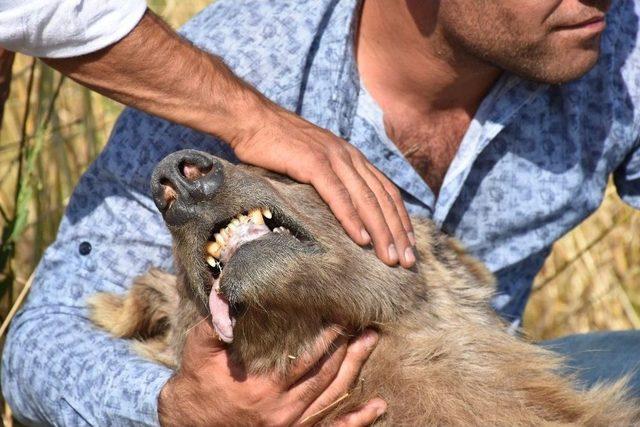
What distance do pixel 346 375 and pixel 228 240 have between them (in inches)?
22.5

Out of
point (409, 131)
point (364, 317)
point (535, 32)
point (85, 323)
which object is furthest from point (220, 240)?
point (535, 32)

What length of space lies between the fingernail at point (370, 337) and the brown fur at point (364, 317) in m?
0.02

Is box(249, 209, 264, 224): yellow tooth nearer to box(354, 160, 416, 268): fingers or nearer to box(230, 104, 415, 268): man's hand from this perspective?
box(230, 104, 415, 268): man's hand

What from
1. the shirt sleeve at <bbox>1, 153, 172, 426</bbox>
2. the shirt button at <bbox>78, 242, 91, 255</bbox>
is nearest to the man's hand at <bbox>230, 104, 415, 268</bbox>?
the shirt sleeve at <bbox>1, 153, 172, 426</bbox>

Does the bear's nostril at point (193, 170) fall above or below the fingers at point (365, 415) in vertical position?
above

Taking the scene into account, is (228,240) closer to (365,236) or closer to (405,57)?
(365,236)

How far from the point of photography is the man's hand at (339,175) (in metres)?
3.76

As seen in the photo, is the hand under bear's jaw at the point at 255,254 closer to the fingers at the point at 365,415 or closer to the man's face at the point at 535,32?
the fingers at the point at 365,415

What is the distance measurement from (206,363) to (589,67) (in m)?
1.78

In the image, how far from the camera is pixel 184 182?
3.44 metres

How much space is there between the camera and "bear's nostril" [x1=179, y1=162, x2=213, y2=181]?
348 centimetres

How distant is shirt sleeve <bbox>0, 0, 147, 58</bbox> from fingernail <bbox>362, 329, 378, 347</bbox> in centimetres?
→ 119

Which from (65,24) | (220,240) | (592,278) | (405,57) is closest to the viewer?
(220,240)

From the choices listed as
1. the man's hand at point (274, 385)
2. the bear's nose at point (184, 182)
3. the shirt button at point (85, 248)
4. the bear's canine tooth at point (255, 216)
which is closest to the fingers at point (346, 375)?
the man's hand at point (274, 385)
